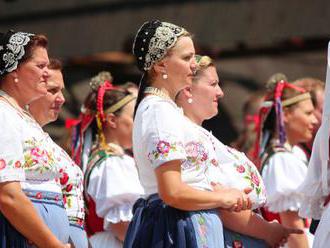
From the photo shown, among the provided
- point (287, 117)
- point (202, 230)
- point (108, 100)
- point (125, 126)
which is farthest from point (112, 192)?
point (202, 230)

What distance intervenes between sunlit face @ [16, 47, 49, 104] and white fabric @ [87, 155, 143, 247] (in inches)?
50.3

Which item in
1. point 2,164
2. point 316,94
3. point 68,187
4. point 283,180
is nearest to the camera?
point 2,164

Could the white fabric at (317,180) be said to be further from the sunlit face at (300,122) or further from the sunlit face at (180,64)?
the sunlit face at (300,122)

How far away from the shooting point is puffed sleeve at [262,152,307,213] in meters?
5.30

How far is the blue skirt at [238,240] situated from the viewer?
4.07 meters

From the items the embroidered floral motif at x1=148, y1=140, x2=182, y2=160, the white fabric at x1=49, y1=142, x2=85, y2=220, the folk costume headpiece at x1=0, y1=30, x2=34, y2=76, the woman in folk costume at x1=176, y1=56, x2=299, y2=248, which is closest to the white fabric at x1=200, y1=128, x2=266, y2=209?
the woman in folk costume at x1=176, y1=56, x2=299, y2=248

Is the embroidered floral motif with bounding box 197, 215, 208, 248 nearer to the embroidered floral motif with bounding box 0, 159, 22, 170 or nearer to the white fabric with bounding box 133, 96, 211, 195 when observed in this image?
the white fabric with bounding box 133, 96, 211, 195

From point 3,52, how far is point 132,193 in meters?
1.47

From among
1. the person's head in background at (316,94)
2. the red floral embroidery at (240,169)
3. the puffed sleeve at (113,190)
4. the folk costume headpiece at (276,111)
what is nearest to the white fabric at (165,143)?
the red floral embroidery at (240,169)

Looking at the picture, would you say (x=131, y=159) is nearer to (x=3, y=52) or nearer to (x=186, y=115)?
(x=186, y=115)

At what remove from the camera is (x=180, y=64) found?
3969 mm

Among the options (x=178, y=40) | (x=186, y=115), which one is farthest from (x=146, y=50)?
(x=186, y=115)

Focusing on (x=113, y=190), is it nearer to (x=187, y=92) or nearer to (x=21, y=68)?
(x=187, y=92)

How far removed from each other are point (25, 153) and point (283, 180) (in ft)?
6.64
